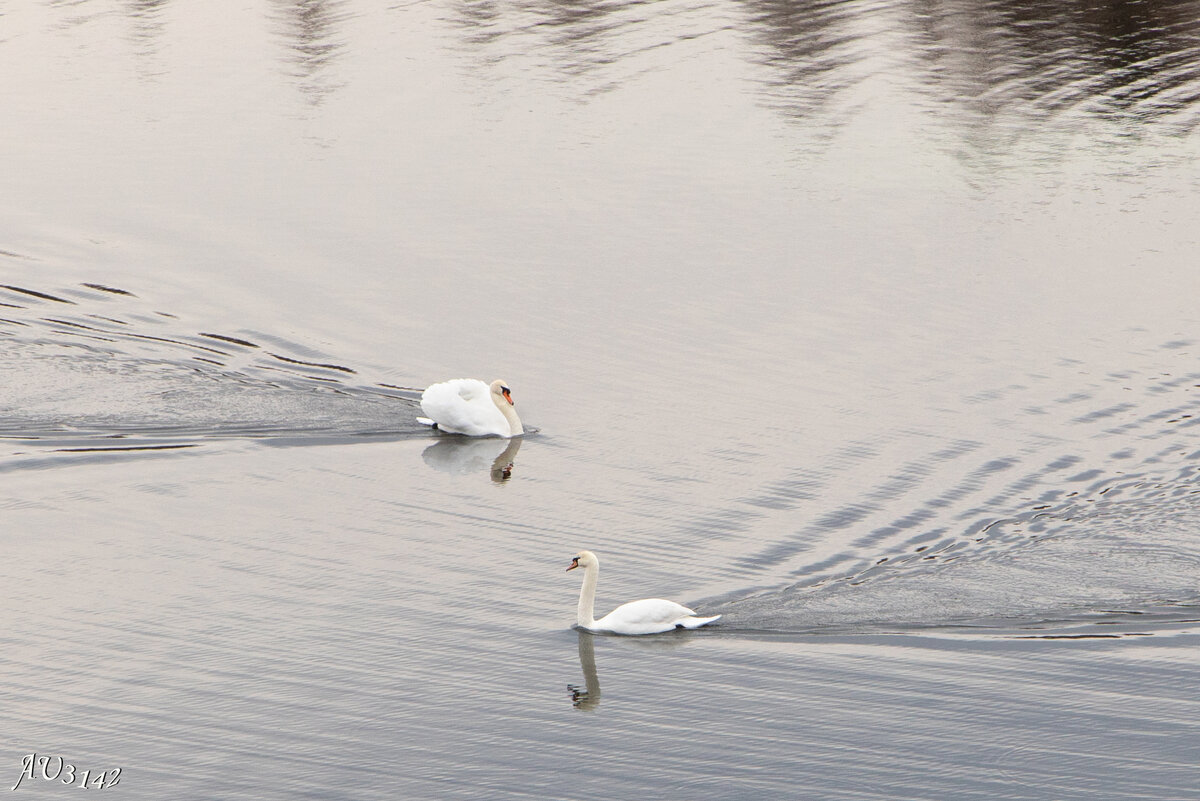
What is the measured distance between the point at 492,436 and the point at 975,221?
38.0 feet

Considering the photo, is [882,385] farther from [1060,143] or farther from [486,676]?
[1060,143]

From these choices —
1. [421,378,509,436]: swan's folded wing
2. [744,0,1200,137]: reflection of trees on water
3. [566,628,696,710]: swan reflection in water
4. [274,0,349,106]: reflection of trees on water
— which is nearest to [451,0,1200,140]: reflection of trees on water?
[744,0,1200,137]: reflection of trees on water

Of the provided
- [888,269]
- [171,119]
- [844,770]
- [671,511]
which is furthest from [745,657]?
[171,119]

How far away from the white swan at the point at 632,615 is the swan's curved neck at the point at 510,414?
5535mm

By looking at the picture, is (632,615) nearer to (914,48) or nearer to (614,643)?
(614,643)

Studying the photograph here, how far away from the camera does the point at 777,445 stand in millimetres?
20344

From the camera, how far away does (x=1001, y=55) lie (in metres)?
A: 38.9

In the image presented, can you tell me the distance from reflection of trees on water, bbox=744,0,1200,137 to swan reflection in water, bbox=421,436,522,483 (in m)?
16.2

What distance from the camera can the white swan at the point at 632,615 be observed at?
15383 mm

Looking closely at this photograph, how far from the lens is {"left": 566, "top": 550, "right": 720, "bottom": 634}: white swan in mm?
15383

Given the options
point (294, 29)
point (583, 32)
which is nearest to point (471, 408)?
point (583, 32)
